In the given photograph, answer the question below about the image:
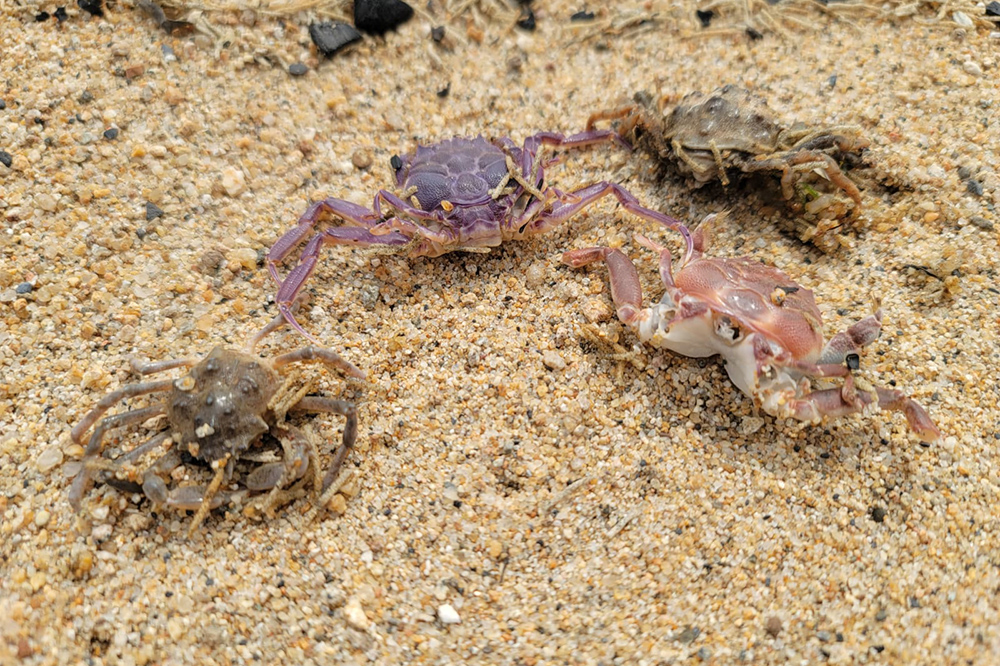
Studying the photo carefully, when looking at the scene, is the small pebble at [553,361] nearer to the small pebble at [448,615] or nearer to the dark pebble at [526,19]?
the small pebble at [448,615]

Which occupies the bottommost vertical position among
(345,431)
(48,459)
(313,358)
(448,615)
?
(448,615)

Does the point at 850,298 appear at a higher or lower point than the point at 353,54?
lower

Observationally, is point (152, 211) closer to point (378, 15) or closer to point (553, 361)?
point (378, 15)

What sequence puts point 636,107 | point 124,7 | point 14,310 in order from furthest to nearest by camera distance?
point 124,7
point 636,107
point 14,310

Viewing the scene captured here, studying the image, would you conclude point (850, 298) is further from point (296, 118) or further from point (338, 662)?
point (296, 118)

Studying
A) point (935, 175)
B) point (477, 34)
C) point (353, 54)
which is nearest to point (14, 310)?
point (353, 54)

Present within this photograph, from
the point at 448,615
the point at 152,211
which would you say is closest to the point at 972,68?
the point at 448,615
